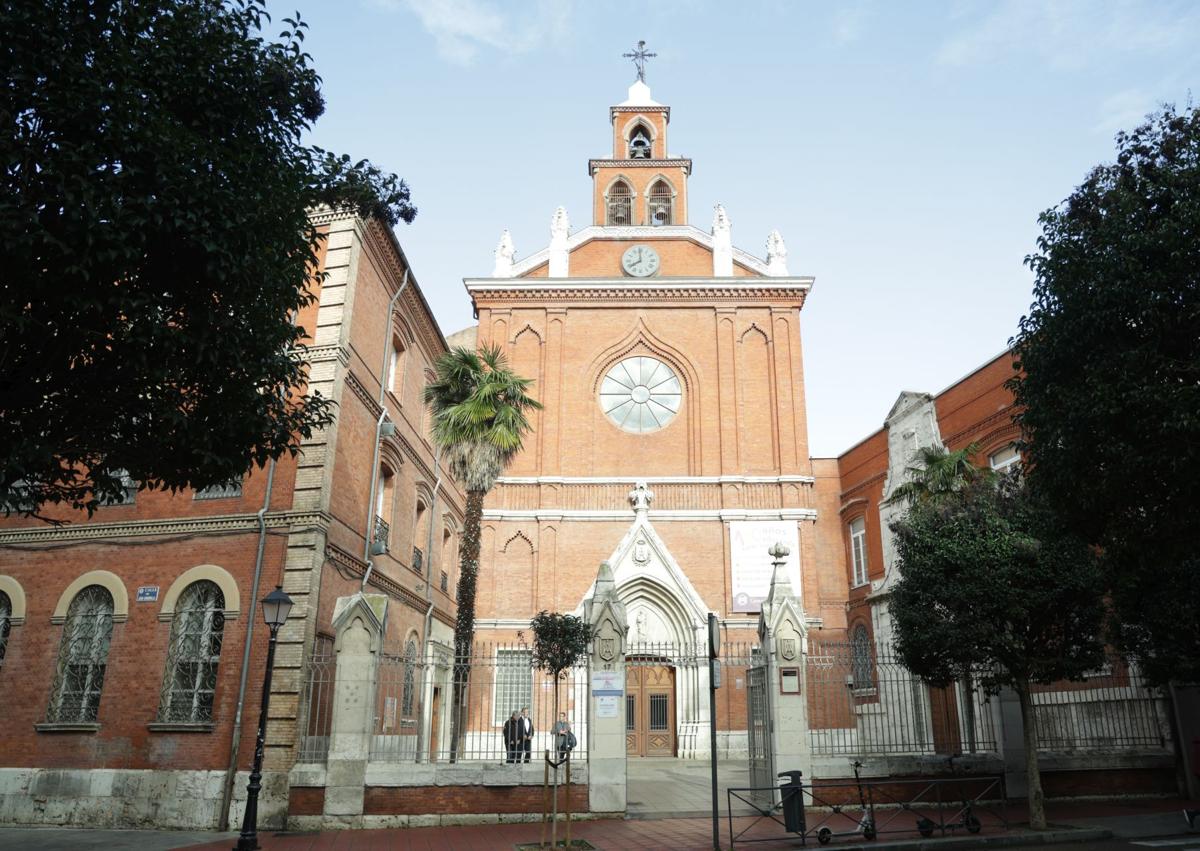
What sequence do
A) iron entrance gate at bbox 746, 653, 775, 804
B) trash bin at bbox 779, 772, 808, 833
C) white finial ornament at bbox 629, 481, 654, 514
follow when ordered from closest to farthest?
trash bin at bbox 779, 772, 808, 833 < iron entrance gate at bbox 746, 653, 775, 804 < white finial ornament at bbox 629, 481, 654, 514

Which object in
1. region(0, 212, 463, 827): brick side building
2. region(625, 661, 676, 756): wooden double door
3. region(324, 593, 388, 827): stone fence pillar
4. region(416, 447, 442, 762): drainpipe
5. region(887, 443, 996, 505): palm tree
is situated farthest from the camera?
region(625, 661, 676, 756): wooden double door

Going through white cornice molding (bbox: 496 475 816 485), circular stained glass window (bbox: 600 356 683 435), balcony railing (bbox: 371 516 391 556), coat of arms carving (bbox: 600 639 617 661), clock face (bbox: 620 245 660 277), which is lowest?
coat of arms carving (bbox: 600 639 617 661)

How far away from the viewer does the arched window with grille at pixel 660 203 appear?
31.9 m

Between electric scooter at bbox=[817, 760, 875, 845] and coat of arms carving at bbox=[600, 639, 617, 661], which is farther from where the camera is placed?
coat of arms carving at bbox=[600, 639, 617, 661]

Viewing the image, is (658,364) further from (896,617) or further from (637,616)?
(896,617)

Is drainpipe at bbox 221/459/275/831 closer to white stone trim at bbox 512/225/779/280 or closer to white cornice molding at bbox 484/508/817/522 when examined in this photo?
white cornice molding at bbox 484/508/817/522

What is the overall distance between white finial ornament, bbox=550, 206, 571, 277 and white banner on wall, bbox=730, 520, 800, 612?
34.0 feet

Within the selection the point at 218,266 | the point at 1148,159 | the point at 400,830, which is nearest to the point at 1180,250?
the point at 1148,159

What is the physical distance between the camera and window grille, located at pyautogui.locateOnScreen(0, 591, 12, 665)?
1675cm

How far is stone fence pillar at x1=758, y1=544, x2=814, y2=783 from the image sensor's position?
45.6 feet

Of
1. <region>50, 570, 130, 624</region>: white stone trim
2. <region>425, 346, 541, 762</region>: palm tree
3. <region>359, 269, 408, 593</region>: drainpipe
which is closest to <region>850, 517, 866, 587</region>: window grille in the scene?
<region>425, 346, 541, 762</region>: palm tree

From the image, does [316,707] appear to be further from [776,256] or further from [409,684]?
[776,256]

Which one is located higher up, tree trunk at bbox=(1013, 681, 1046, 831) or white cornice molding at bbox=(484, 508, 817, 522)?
white cornice molding at bbox=(484, 508, 817, 522)

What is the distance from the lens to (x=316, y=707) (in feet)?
47.6
